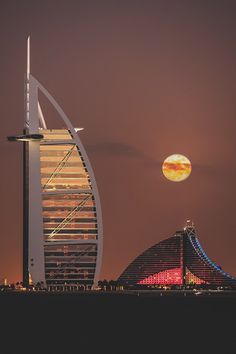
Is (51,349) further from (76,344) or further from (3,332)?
(3,332)

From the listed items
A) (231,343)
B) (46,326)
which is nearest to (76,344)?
(231,343)

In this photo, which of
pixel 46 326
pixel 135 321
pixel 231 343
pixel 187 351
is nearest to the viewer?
pixel 187 351

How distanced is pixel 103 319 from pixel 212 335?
2624cm

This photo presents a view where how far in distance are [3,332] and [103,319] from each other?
25.3 meters

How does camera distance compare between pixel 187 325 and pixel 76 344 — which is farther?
pixel 187 325

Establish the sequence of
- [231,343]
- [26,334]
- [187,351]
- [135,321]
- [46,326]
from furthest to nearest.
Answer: [135,321] → [46,326] → [26,334] → [231,343] → [187,351]

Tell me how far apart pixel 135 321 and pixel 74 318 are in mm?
7210

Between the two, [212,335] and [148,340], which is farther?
[212,335]

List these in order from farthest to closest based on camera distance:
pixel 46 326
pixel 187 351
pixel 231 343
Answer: pixel 46 326 < pixel 231 343 < pixel 187 351

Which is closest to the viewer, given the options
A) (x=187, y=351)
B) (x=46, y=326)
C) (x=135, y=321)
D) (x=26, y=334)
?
(x=187, y=351)

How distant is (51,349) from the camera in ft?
221

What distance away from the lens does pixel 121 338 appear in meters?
77.1

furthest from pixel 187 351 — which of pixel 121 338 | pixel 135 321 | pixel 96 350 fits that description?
pixel 135 321

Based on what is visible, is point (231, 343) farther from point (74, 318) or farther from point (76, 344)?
point (74, 318)
